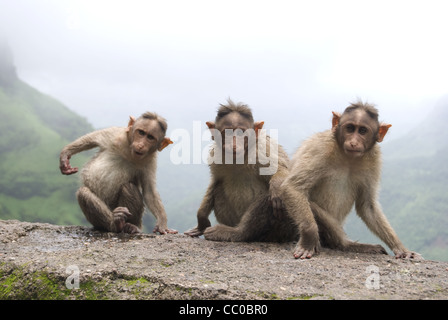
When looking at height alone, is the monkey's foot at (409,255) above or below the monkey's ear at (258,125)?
below

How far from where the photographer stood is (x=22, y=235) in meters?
7.59

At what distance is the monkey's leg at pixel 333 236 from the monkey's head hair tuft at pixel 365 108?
4.84 ft

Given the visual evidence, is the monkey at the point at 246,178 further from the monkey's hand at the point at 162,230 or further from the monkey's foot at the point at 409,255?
the monkey's foot at the point at 409,255

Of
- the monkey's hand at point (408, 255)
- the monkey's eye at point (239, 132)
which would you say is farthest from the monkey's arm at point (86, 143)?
the monkey's hand at point (408, 255)

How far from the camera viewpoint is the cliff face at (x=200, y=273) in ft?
15.7

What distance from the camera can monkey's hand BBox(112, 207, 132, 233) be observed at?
7633 millimetres

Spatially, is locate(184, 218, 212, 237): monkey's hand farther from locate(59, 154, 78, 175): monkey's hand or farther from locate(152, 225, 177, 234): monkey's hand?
locate(59, 154, 78, 175): monkey's hand

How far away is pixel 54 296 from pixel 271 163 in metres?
3.73

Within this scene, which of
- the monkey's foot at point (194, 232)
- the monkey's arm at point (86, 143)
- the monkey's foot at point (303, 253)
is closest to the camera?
the monkey's foot at point (303, 253)

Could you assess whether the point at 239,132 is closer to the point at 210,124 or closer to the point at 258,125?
the point at 258,125

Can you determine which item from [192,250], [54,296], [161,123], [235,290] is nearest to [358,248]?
[192,250]

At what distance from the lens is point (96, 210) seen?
25.3 ft

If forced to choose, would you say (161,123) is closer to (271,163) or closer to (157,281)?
(271,163)

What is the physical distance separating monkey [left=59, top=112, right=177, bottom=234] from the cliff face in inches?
35.5
